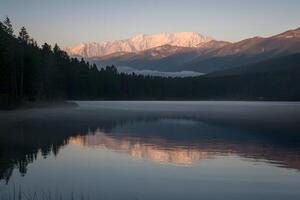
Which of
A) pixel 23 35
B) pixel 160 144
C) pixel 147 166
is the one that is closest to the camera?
pixel 147 166

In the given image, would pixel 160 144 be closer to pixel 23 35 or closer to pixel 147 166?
pixel 147 166

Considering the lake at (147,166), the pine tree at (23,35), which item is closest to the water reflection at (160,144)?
the lake at (147,166)

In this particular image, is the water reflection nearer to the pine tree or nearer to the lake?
the lake

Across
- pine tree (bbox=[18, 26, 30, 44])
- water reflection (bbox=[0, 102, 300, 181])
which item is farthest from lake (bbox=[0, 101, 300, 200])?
pine tree (bbox=[18, 26, 30, 44])

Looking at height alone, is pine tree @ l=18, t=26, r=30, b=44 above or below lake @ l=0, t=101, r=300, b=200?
above

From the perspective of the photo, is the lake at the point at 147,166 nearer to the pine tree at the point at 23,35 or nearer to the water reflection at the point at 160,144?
the water reflection at the point at 160,144

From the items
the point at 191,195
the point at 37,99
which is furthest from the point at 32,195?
the point at 37,99

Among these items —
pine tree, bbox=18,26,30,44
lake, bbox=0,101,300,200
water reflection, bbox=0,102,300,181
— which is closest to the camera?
lake, bbox=0,101,300,200

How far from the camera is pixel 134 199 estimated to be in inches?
781

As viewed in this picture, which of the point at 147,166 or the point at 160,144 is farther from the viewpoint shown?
the point at 160,144

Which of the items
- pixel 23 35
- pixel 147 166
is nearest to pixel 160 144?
pixel 147 166

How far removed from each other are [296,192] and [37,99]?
92637mm

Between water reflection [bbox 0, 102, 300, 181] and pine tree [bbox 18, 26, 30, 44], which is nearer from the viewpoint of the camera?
water reflection [bbox 0, 102, 300, 181]

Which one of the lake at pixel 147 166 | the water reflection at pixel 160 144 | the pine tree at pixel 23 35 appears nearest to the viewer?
the lake at pixel 147 166
